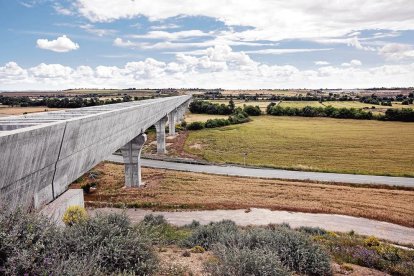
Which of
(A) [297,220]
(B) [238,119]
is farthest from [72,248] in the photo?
(B) [238,119]

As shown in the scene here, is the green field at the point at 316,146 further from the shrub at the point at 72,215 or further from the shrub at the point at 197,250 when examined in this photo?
the shrub at the point at 72,215

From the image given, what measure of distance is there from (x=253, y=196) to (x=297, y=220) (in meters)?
7.66

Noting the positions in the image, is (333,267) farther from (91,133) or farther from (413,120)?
(413,120)

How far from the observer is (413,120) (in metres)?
108

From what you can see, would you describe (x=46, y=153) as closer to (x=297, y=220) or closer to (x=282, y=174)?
(x=297, y=220)

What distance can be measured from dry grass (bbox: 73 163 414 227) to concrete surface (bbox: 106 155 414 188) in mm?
3364

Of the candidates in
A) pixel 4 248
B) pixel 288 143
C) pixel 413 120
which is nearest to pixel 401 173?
pixel 288 143

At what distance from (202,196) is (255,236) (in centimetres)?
2219

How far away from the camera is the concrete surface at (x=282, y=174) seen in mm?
42844

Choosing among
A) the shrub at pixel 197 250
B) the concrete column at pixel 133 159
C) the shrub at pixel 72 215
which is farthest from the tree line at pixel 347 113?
the shrub at pixel 72 215

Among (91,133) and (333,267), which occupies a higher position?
(91,133)

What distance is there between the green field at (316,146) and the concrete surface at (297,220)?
21.2 metres

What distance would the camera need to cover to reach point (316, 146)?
224 ft

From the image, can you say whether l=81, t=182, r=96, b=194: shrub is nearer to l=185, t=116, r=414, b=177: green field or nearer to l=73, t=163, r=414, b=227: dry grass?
l=73, t=163, r=414, b=227: dry grass
